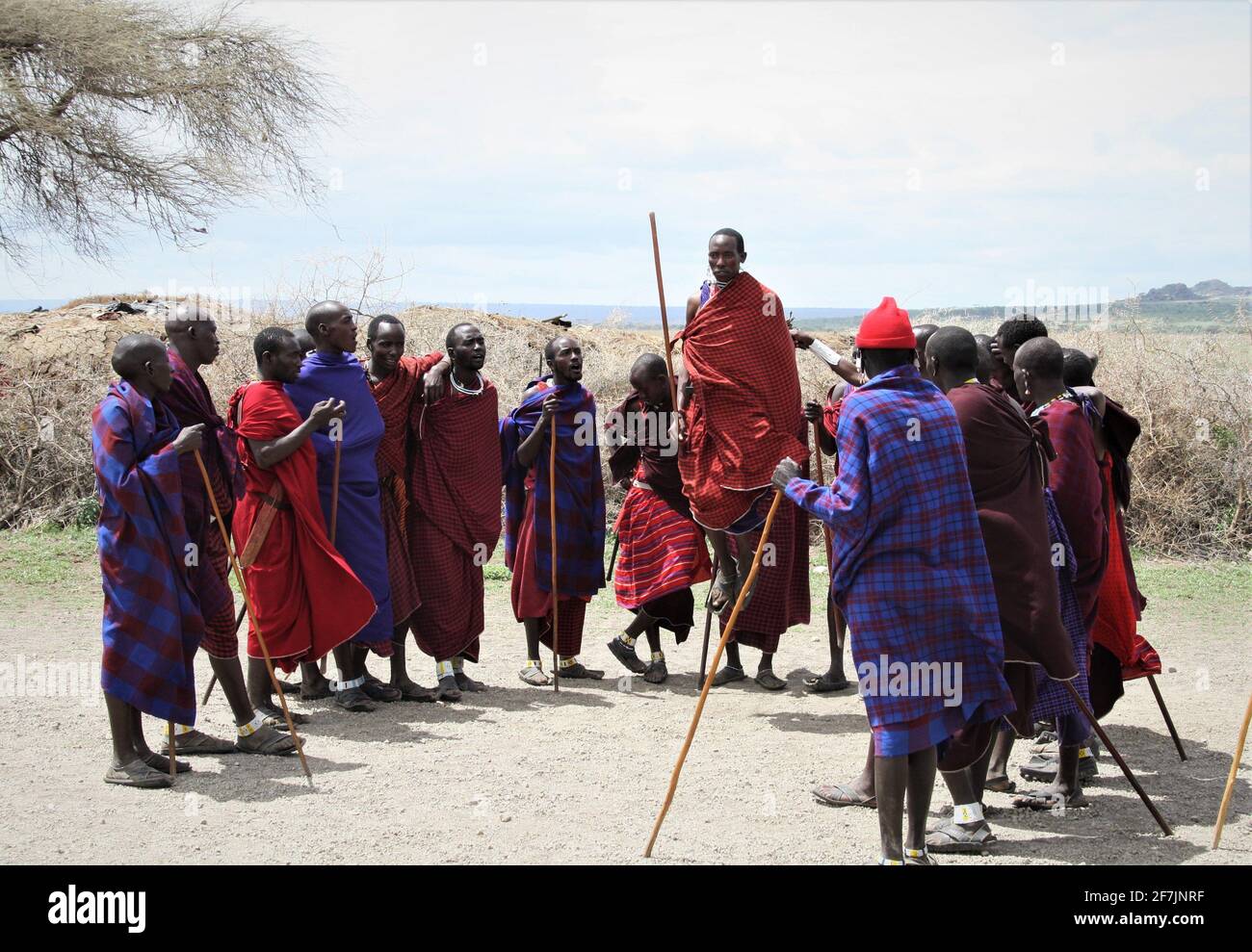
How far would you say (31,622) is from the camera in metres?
8.69

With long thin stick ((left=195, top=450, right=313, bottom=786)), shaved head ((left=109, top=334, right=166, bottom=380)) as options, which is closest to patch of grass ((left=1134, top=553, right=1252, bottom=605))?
long thin stick ((left=195, top=450, right=313, bottom=786))

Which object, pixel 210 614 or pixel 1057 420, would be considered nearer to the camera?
pixel 1057 420

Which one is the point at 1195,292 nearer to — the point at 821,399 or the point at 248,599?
the point at 821,399

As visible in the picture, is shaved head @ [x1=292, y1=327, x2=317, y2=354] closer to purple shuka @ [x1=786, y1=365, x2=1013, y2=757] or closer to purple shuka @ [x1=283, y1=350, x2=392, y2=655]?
purple shuka @ [x1=283, y1=350, x2=392, y2=655]

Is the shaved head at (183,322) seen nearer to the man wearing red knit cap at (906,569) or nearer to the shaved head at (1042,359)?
the man wearing red knit cap at (906,569)

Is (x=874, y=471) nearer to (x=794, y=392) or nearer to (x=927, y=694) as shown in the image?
(x=927, y=694)

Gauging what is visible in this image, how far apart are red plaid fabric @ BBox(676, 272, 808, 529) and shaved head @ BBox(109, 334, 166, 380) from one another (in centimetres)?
314

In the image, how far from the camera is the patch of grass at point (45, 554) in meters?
10.1

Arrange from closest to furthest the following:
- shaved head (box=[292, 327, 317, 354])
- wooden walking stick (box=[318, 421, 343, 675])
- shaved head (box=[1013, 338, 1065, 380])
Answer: shaved head (box=[1013, 338, 1065, 380]) → wooden walking stick (box=[318, 421, 343, 675]) → shaved head (box=[292, 327, 317, 354])

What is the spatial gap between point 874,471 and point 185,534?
10.6 feet

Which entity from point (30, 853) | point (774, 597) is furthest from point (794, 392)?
point (30, 853)

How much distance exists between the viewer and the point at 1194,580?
31.8ft

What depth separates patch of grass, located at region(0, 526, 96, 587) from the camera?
1012cm

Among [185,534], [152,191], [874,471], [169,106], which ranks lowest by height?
[185,534]
